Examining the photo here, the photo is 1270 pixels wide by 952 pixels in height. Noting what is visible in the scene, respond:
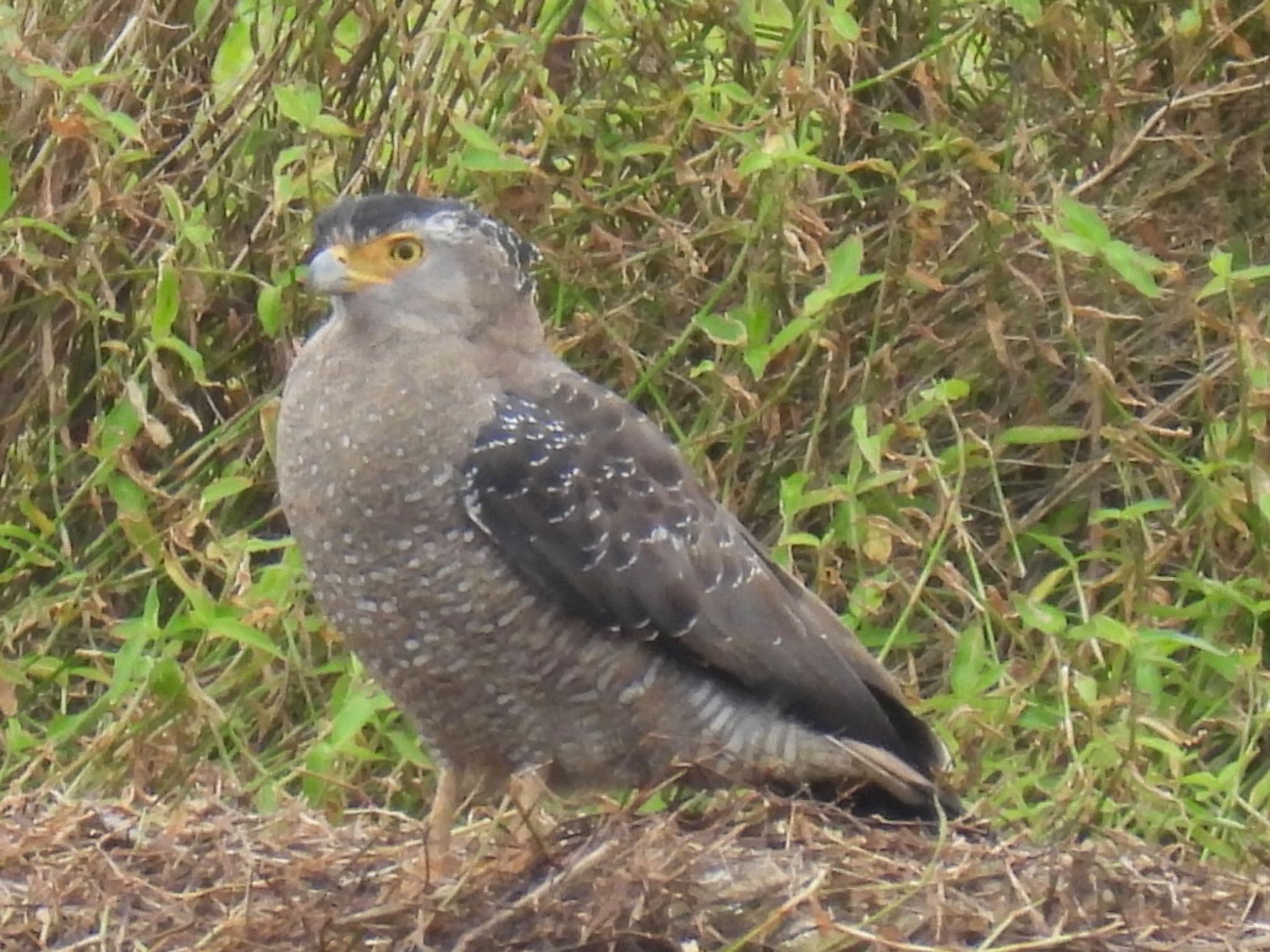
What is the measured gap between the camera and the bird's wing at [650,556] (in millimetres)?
3889

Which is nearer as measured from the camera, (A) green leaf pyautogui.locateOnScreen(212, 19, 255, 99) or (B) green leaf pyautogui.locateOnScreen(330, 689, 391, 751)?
(B) green leaf pyautogui.locateOnScreen(330, 689, 391, 751)

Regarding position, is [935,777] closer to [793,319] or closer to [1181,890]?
[1181,890]

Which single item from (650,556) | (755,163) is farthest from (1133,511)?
(650,556)

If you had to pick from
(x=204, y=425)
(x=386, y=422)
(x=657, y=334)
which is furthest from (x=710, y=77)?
(x=386, y=422)

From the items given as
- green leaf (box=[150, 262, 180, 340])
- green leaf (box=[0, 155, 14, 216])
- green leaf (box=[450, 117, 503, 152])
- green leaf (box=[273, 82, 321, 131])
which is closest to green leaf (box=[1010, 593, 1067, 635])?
green leaf (box=[450, 117, 503, 152])

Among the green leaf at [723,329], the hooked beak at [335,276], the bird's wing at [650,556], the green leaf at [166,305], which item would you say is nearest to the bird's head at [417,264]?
Answer: the hooked beak at [335,276]

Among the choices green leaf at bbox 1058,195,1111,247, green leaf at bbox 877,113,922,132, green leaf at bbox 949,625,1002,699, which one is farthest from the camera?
green leaf at bbox 877,113,922,132

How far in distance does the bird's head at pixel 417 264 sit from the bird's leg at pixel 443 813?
694 mm

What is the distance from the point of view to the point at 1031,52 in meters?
5.32

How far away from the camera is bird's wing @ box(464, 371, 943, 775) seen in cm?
389

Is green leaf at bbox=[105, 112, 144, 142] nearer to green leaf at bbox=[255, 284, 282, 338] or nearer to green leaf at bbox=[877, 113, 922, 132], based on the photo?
green leaf at bbox=[255, 284, 282, 338]

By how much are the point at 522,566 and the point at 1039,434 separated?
141 centimetres

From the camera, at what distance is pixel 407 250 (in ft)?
13.3

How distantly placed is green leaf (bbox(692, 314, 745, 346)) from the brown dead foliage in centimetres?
105
